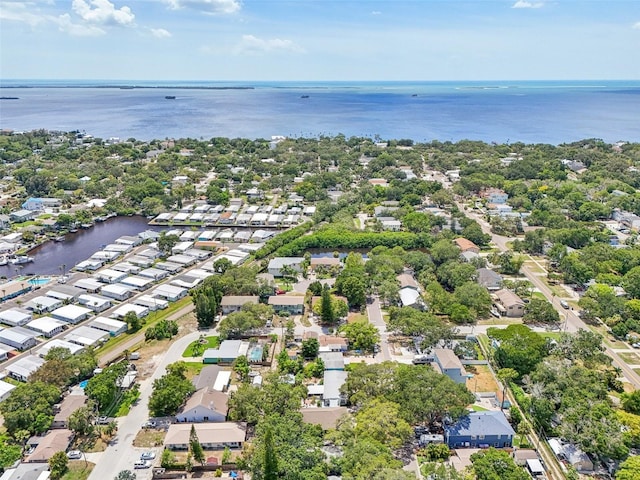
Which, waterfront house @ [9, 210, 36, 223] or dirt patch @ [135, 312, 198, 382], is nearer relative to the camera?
dirt patch @ [135, 312, 198, 382]

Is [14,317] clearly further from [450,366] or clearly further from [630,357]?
[630,357]

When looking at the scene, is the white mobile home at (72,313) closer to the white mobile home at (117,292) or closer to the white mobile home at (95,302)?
the white mobile home at (95,302)

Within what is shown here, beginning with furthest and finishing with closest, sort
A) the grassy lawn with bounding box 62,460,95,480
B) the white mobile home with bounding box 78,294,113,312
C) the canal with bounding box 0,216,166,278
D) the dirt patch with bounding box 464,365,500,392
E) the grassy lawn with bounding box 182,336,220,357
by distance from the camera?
1. the canal with bounding box 0,216,166,278
2. the white mobile home with bounding box 78,294,113,312
3. the grassy lawn with bounding box 182,336,220,357
4. the dirt patch with bounding box 464,365,500,392
5. the grassy lawn with bounding box 62,460,95,480

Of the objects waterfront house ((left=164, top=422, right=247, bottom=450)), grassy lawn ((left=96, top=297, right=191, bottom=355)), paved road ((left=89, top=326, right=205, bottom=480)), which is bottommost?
grassy lawn ((left=96, top=297, right=191, bottom=355))

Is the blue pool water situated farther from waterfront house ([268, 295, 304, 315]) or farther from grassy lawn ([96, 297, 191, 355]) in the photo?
grassy lawn ([96, 297, 191, 355])

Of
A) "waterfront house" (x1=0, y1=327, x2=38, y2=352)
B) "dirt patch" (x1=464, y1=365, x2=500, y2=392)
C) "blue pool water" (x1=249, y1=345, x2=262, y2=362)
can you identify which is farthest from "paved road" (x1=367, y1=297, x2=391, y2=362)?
"waterfront house" (x1=0, y1=327, x2=38, y2=352)

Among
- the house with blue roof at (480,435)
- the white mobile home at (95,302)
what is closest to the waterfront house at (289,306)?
the white mobile home at (95,302)

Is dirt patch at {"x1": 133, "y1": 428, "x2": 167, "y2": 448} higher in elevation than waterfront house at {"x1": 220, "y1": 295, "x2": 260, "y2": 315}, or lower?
lower

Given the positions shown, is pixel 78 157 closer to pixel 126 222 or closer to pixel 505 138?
pixel 126 222
